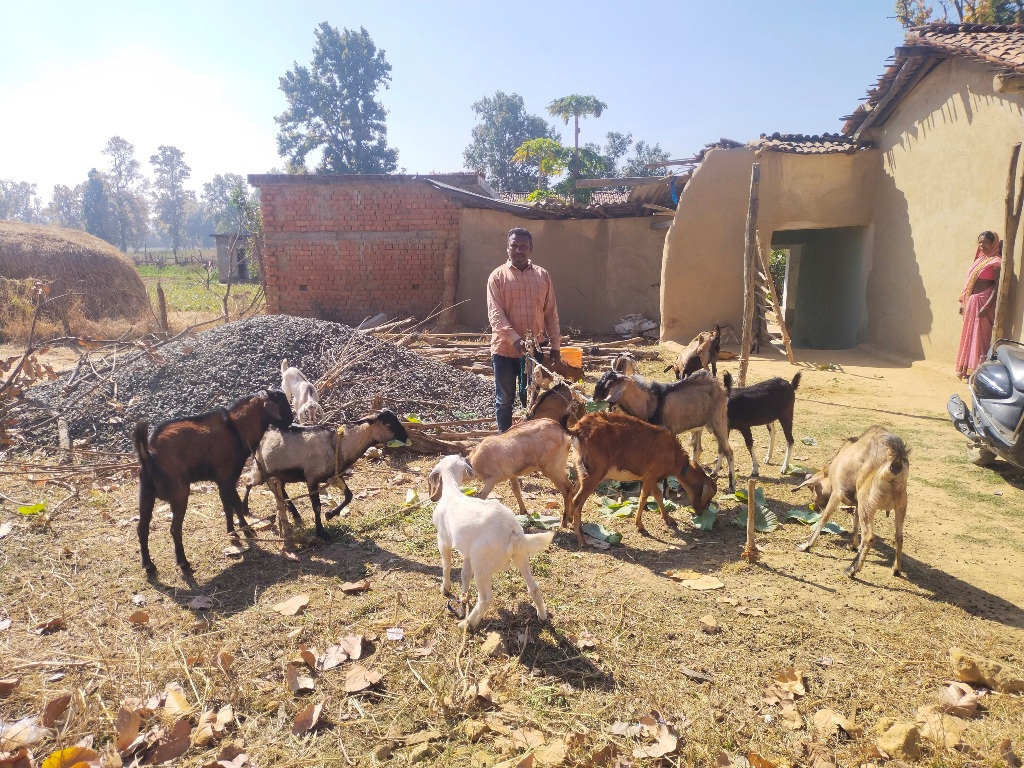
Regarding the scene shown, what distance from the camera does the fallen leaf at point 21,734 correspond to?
9.52 feet

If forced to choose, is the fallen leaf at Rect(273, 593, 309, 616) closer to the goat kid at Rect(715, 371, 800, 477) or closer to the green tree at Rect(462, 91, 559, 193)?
the goat kid at Rect(715, 371, 800, 477)

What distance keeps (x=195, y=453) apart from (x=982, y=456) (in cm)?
769

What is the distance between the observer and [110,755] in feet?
9.35

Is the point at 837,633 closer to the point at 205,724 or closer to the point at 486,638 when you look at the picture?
the point at 486,638

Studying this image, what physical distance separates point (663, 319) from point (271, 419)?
10.2m

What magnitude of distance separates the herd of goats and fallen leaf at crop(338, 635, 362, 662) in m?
0.68

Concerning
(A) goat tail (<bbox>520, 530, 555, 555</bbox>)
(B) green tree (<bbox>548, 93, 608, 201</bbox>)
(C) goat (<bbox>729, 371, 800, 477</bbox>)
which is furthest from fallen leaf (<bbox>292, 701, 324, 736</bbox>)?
(B) green tree (<bbox>548, 93, 608, 201</bbox>)

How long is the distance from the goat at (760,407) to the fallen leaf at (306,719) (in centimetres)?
490

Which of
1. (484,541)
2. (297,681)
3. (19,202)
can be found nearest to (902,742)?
(484,541)

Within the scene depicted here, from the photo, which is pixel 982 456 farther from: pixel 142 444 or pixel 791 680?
pixel 142 444

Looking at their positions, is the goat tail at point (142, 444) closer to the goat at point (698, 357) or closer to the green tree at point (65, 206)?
the goat at point (698, 357)

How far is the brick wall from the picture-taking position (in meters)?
15.7

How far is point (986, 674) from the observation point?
3.34 m

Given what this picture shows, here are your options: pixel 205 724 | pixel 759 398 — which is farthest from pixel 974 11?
pixel 205 724
